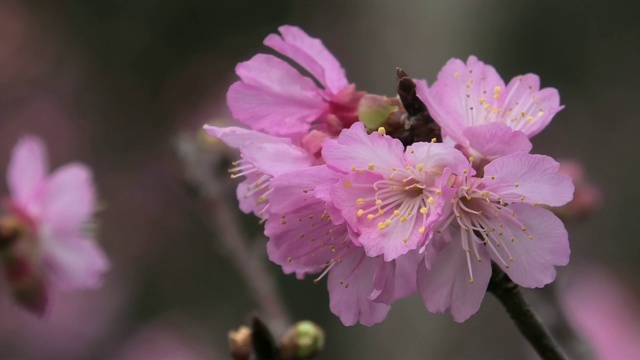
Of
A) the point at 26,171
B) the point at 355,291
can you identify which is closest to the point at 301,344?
→ the point at 355,291

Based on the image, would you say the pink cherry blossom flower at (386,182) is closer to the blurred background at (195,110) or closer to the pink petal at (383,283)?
the pink petal at (383,283)

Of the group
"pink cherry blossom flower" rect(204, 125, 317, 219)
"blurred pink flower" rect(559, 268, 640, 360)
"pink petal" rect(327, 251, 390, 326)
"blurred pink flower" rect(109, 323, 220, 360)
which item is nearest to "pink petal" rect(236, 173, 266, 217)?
"pink cherry blossom flower" rect(204, 125, 317, 219)

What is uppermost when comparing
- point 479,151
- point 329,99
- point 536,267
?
point 329,99

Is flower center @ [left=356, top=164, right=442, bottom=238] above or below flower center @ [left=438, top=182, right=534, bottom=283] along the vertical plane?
above

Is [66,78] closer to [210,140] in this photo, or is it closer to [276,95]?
[210,140]

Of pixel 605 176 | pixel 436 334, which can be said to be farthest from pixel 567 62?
pixel 436 334

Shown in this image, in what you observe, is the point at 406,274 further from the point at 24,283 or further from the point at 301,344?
the point at 24,283

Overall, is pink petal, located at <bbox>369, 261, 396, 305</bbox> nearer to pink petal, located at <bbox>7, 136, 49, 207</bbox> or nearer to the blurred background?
pink petal, located at <bbox>7, 136, 49, 207</bbox>
